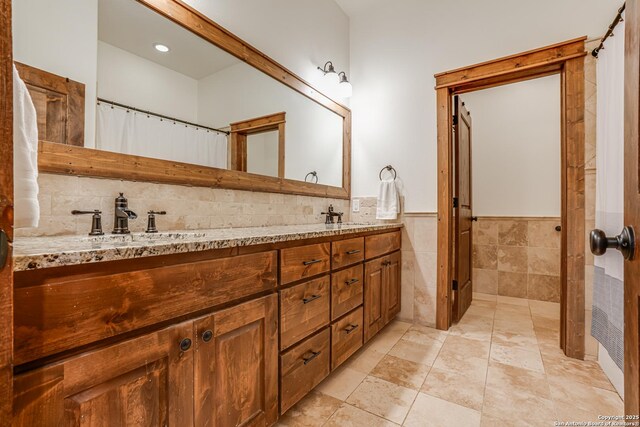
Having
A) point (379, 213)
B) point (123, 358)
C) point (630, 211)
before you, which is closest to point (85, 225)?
point (123, 358)

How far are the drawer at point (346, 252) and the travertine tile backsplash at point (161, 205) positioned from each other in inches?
23.5

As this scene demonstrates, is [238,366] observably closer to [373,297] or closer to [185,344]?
[185,344]

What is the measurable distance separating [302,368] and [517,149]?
344cm

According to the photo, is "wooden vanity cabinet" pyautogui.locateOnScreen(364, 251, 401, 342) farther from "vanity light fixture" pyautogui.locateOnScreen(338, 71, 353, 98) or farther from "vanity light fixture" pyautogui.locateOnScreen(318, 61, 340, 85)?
"vanity light fixture" pyautogui.locateOnScreen(318, 61, 340, 85)

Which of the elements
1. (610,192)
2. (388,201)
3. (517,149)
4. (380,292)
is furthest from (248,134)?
(517,149)

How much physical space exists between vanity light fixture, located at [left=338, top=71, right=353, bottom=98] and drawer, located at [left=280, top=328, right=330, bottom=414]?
2010 millimetres

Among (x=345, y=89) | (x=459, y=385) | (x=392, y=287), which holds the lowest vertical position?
(x=459, y=385)

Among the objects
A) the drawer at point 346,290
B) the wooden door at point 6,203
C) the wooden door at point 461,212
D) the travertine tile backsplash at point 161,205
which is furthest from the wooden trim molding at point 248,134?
the wooden door at point 461,212

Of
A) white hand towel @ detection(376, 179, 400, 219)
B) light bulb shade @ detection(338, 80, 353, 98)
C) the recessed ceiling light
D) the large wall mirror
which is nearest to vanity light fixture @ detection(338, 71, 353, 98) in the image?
light bulb shade @ detection(338, 80, 353, 98)

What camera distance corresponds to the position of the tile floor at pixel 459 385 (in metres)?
1.36

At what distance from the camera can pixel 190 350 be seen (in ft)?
2.85

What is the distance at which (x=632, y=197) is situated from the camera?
1.89ft

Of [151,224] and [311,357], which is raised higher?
[151,224]

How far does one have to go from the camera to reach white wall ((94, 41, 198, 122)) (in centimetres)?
124
